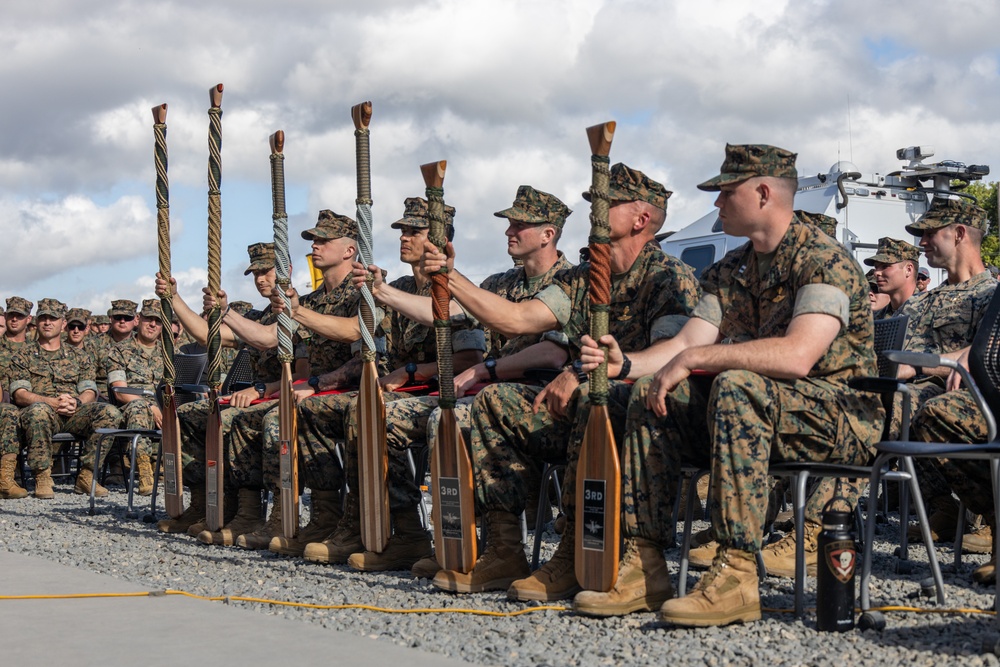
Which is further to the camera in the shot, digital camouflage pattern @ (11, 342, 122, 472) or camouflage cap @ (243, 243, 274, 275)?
digital camouflage pattern @ (11, 342, 122, 472)

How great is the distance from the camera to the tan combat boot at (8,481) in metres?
11.3

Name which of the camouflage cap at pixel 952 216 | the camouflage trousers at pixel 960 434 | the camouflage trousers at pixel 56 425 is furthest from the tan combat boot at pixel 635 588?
the camouflage trousers at pixel 56 425

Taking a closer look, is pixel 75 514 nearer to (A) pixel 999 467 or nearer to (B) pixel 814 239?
(B) pixel 814 239

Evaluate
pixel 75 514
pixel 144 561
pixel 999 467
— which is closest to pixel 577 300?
pixel 999 467

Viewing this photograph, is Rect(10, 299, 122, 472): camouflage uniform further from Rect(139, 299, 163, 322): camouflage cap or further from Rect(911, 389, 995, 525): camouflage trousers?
Rect(911, 389, 995, 525): camouflage trousers

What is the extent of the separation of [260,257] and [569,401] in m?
4.42

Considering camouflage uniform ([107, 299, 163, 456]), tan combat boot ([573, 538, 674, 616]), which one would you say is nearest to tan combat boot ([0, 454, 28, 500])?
camouflage uniform ([107, 299, 163, 456])

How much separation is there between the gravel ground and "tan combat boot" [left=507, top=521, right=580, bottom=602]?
0.22 feet

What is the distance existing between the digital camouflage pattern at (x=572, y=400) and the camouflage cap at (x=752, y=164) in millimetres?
819

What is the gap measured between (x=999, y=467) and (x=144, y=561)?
170 inches

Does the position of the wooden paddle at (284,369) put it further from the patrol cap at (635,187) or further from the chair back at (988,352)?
the chair back at (988,352)

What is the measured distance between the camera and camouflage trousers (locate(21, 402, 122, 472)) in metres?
11.4

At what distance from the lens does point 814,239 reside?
4781mm

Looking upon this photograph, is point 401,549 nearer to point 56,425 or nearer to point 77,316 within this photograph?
point 56,425
